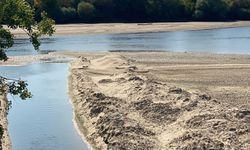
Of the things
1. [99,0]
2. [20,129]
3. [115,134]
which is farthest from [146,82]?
[99,0]

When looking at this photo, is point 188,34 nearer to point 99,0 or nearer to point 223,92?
point 99,0

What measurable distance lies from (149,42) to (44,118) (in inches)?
1845

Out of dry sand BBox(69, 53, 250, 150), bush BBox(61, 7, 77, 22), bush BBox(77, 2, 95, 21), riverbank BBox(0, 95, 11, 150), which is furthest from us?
bush BBox(77, 2, 95, 21)

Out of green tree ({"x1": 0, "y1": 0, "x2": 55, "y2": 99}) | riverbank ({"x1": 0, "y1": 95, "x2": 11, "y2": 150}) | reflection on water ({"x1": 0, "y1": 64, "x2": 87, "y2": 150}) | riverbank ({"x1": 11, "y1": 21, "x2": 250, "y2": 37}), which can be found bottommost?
riverbank ({"x1": 11, "y1": 21, "x2": 250, "y2": 37})

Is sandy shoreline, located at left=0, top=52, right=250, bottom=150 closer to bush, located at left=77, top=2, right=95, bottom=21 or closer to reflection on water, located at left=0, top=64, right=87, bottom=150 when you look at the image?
reflection on water, located at left=0, top=64, right=87, bottom=150

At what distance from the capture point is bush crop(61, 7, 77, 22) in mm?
109731

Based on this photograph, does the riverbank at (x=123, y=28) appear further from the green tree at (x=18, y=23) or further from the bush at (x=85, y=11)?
the green tree at (x=18, y=23)

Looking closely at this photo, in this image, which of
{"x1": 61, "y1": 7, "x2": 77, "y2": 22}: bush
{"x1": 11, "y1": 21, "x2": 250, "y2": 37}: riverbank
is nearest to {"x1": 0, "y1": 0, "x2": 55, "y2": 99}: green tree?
{"x1": 11, "y1": 21, "x2": 250, "y2": 37}: riverbank

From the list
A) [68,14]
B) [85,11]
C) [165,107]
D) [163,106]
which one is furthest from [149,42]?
[165,107]

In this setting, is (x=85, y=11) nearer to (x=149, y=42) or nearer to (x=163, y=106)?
(x=149, y=42)

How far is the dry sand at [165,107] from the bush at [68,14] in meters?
67.8

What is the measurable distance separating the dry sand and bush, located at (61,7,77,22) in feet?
222

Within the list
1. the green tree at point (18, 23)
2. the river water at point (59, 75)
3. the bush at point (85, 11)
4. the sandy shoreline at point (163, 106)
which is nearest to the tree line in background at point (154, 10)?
the bush at point (85, 11)

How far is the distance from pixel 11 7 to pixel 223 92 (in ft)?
58.3
